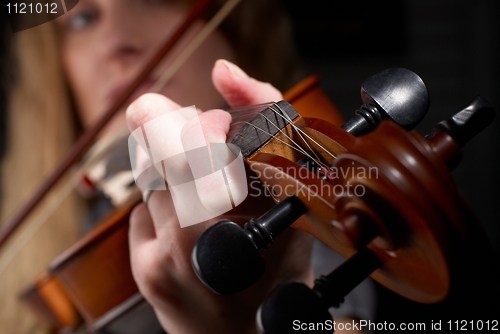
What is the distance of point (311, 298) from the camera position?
1.04ft

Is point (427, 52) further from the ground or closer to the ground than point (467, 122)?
closer to the ground

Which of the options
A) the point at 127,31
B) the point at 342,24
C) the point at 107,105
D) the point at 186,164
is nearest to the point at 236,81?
the point at 186,164

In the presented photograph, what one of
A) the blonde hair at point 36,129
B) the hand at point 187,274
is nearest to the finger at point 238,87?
the hand at point 187,274

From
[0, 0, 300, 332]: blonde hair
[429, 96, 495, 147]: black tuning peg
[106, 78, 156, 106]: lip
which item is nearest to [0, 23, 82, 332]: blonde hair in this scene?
[0, 0, 300, 332]: blonde hair

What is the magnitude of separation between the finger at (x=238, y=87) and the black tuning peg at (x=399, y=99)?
14 centimetres

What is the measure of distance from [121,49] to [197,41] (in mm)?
152

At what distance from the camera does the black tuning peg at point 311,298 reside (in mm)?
310

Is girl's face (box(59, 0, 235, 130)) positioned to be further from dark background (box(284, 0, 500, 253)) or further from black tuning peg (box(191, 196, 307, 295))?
dark background (box(284, 0, 500, 253))

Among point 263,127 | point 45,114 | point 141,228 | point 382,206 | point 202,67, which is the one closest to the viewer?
point 382,206

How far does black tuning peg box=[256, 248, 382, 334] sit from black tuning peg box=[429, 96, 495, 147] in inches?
3.9

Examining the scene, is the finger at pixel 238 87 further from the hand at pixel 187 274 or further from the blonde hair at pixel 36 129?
the blonde hair at pixel 36 129

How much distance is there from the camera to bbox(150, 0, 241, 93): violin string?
2.89 feet

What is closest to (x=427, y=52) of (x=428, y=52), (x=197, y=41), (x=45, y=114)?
(x=428, y=52)

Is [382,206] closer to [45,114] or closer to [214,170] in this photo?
[214,170]
